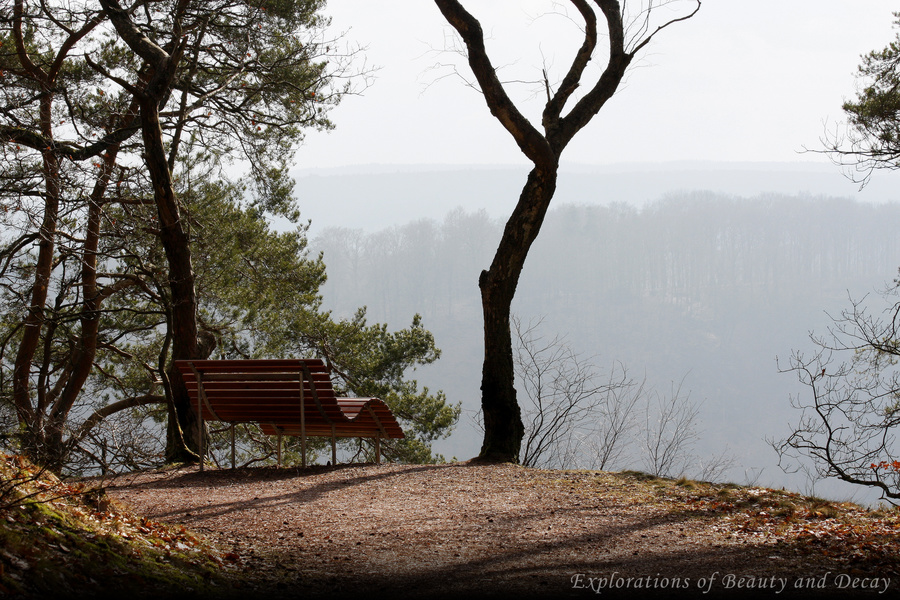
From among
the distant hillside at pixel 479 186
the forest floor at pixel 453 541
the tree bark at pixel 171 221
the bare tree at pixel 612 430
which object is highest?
the distant hillside at pixel 479 186

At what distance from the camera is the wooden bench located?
16.1 feet

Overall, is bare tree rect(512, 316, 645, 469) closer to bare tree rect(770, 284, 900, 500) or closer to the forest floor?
bare tree rect(770, 284, 900, 500)

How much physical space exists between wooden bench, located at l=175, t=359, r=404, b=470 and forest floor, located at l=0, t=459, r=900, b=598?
0.69m

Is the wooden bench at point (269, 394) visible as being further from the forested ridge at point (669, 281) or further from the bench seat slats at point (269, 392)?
the forested ridge at point (669, 281)

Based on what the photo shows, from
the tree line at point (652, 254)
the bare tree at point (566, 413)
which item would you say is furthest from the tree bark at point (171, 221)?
the tree line at point (652, 254)

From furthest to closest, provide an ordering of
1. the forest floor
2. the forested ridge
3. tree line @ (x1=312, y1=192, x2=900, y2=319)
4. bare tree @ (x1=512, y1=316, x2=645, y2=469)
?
tree line @ (x1=312, y1=192, x2=900, y2=319) → the forested ridge → bare tree @ (x1=512, y1=316, x2=645, y2=469) → the forest floor

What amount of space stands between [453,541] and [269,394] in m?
2.47

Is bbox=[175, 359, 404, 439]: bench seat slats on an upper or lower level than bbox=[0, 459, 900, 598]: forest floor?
upper

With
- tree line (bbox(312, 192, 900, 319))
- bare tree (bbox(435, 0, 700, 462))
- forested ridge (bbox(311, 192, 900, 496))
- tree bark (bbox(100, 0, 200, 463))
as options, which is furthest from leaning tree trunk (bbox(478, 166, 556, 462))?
tree line (bbox(312, 192, 900, 319))

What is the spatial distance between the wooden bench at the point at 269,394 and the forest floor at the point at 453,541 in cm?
69

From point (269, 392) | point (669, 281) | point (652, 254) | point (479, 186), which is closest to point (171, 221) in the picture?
point (269, 392)

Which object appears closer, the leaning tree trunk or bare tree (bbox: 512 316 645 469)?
the leaning tree trunk

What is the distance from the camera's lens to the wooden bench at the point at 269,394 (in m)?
4.91

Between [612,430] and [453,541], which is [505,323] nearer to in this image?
[612,430]
